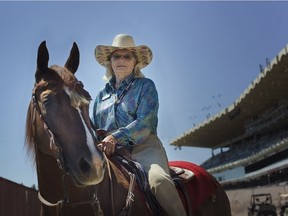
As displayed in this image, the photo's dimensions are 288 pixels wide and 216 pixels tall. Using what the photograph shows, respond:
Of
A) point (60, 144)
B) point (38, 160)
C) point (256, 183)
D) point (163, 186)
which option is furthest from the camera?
point (256, 183)

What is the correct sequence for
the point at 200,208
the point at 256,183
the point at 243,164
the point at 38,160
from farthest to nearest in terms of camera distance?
the point at 243,164
the point at 256,183
the point at 200,208
the point at 38,160

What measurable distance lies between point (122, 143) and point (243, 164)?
4029cm

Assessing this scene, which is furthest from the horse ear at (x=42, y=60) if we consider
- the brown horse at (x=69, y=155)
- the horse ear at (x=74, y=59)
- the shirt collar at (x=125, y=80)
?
the shirt collar at (x=125, y=80)

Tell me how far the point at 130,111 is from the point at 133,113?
3 centimetres

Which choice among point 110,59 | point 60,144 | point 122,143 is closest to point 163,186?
point 122,143

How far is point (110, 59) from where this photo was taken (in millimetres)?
4332

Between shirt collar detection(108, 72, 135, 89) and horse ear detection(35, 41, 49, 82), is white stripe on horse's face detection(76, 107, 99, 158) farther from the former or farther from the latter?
shirt collar detection(108, 72, 135, 89)

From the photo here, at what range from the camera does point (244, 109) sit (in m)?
45.5

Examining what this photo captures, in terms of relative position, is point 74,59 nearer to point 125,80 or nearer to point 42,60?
point 42,60

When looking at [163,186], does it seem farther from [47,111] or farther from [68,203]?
[47,111]

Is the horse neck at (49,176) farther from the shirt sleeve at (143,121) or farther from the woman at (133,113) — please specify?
the shirt sleeve at (143,121)

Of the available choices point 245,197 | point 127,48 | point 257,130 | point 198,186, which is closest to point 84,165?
point 127,48

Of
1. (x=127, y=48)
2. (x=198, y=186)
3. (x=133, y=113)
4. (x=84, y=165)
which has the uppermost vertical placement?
(x=127, y=48)

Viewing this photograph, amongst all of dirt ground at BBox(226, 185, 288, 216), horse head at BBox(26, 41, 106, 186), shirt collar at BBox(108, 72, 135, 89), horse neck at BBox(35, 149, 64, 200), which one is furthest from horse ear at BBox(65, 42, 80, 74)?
dirt ground at BBox(226, 185, 288, 216)
